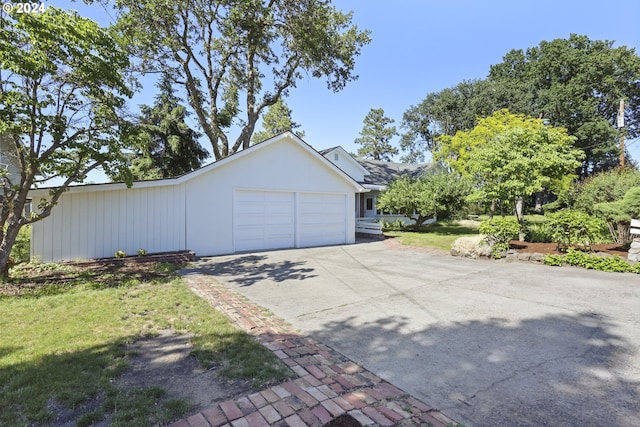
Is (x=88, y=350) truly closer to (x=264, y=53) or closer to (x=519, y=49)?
(x=264, y=53)

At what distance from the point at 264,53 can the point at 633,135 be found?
46.1 meters

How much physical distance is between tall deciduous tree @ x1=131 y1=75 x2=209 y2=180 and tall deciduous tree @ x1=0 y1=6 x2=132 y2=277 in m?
14.3

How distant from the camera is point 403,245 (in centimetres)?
1287

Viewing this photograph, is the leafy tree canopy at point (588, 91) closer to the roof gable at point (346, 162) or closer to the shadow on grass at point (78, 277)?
the roof gable at point (346, 162)

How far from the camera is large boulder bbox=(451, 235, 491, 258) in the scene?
938 cm

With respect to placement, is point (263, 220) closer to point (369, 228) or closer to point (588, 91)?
point (369, 228)

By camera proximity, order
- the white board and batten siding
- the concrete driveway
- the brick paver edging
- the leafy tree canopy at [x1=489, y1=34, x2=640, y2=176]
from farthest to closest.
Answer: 1. the leafy tree canopy at [x1=489, y1=34, x2=640, y2=176]
2. the white board and batten siding
3. the concrete driveway
4. the brick paver edging

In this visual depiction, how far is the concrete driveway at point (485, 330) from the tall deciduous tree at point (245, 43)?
13.5 meters

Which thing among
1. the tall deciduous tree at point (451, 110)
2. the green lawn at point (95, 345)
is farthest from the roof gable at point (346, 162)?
the green lawn at point (95, 345)

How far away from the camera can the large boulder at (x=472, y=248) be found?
938cm

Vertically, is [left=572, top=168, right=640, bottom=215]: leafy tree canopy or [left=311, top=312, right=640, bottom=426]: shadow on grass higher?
[left=572, top=168, right=640, bottom=215]: leafy tree canopy

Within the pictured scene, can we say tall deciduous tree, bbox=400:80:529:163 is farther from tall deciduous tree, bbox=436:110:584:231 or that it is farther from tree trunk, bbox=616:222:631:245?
tree trunk, bbox=616:222:631:245

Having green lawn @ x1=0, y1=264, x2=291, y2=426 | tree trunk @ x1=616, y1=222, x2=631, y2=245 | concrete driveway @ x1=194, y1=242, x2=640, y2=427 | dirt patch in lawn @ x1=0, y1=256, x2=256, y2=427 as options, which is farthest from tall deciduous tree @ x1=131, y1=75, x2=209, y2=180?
tree trunk @ x1=616, y1=222, x2=631, y2=245

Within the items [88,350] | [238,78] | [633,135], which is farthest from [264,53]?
[633,135]
